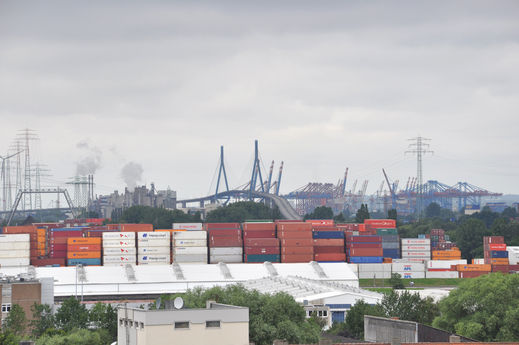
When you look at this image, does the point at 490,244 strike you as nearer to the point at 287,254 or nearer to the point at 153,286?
the point at 287,254

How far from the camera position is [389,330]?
143 ft

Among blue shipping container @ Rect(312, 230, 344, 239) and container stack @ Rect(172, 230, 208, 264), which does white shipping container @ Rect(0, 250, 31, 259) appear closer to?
container stack @ Rect(172, 230, 208, 264)

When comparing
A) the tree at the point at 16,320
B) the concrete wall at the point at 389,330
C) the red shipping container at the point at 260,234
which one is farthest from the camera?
the red shipping container at the point at 260,234

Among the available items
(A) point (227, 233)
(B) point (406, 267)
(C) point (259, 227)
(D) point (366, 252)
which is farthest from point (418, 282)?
(A) point (227, 233)

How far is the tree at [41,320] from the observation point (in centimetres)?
6228

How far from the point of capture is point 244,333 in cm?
3550

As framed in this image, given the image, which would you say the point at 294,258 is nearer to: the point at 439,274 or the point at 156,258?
the point at 156,258

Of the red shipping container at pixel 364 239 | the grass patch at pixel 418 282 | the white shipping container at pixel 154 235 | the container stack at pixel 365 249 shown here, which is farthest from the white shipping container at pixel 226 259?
the red shipping container at pixel 364 239

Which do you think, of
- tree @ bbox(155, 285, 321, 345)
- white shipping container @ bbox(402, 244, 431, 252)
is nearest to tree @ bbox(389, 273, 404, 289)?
white shipping container @ bbox(402, 244, 431, 252)

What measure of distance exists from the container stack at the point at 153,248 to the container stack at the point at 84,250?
489cm

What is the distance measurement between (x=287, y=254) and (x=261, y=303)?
68930mm

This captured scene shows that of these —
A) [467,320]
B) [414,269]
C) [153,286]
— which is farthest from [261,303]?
[414,269]

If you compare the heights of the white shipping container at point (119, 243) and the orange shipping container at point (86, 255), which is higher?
the white shipping container at point (119, 243)

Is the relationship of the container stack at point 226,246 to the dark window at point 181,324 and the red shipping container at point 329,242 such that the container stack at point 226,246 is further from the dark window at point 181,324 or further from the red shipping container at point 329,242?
the dark window at point 181,324
